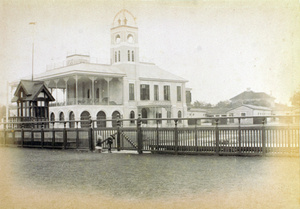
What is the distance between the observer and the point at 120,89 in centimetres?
2591

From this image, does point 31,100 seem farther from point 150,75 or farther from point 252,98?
point 150,75

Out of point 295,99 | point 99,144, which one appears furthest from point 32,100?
→ point 295,99

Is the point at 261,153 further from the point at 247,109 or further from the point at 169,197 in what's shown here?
the point at 169,197

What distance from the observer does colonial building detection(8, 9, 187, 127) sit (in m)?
18.5

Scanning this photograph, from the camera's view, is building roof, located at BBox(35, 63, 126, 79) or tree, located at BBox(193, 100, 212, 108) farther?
building roof, located at BBox(35, 63, 126, 79)

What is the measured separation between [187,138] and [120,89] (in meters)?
15.9

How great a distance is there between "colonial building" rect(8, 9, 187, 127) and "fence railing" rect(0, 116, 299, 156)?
11.1 ft

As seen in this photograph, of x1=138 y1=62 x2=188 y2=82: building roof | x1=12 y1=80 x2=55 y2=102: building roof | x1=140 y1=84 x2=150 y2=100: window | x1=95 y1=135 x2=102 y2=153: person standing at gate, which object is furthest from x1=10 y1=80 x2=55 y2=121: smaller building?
x1=138 y1=62 x2=188 y2=82: building roof

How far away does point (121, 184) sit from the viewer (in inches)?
241

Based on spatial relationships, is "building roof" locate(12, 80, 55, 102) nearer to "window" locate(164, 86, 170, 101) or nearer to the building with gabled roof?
the building with gabled roof

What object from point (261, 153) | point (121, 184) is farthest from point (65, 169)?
point (261, 153)

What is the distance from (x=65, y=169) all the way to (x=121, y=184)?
2244mm

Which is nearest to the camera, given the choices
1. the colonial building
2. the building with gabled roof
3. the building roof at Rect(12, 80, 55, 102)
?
the building with gabled roof

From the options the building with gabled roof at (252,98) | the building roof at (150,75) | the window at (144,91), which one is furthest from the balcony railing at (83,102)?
the building with gabled roof at (252,98)
